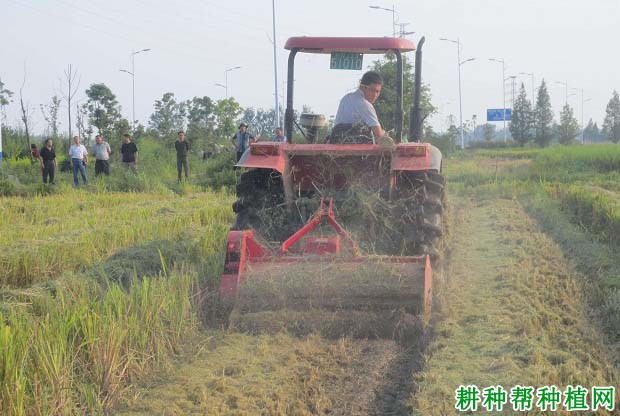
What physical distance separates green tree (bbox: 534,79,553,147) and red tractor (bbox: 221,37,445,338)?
61.4 meters

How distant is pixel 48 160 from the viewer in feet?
50.3

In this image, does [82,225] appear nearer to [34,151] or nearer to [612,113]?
[34,151]

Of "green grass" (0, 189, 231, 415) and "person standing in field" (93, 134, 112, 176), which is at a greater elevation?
"person standing in field" (93, 134, 112, 176)

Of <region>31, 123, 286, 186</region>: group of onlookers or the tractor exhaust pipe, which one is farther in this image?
<region>31, 123, 286, 186</region>: group of onlookers

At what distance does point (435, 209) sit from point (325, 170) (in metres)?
0.98

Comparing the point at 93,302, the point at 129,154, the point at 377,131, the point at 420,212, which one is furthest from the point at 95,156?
the point at 93,302

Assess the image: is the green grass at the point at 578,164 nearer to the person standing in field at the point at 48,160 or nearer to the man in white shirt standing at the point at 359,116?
the person standing in field at the point at 48,160

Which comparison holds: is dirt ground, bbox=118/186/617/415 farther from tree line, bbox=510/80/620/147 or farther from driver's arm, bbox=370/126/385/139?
tree line, bbox=510/80/620/147

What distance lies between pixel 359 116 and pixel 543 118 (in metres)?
64.8

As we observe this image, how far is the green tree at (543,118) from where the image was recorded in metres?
63.5

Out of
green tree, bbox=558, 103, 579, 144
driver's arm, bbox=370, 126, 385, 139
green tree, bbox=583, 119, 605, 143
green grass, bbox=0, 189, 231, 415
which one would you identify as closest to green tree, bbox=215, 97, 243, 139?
green grass, bbox=0, 189, 231, 415

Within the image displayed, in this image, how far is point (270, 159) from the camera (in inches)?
209

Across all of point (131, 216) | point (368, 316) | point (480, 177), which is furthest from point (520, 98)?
point (368, 316)

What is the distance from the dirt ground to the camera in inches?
132
